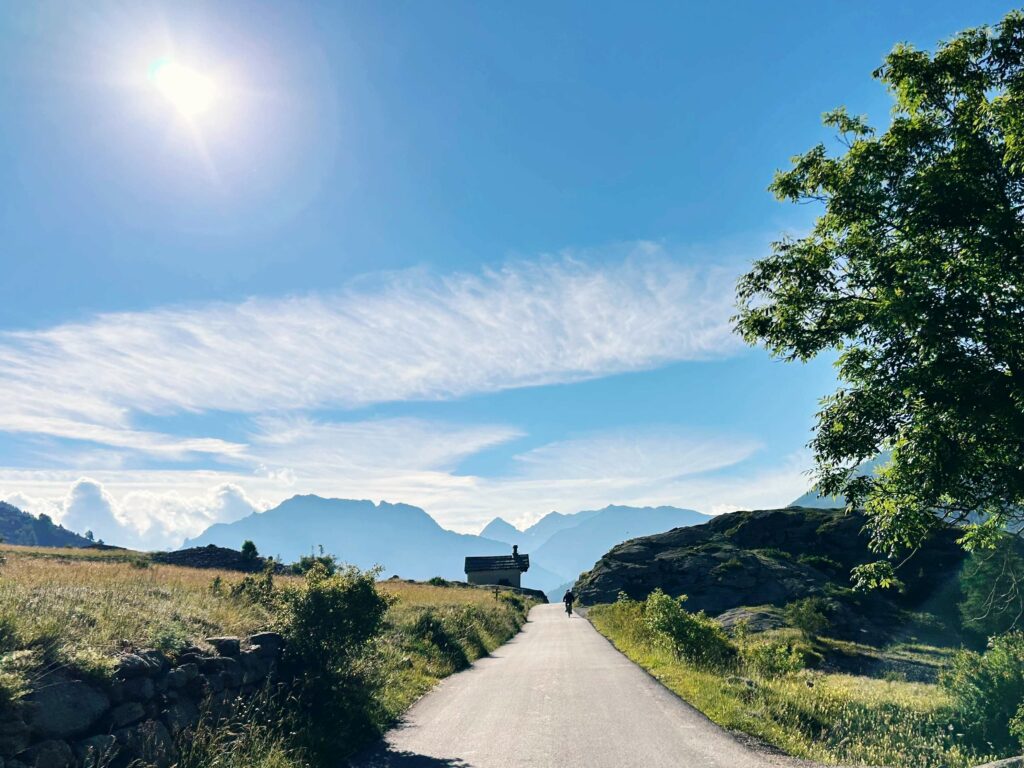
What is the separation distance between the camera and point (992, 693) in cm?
1480

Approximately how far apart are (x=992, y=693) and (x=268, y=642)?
18817 millimetres

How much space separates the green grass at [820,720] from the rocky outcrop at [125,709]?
9.94 m

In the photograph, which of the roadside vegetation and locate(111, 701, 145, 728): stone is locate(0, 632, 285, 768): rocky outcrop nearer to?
locate(111, 701, 145, 728): stone

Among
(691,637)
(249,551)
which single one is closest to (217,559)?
(249,551)

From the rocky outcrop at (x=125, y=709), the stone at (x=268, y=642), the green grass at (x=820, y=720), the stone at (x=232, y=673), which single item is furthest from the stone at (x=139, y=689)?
the green grass at (x=820, y=720)

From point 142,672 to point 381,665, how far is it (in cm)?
897

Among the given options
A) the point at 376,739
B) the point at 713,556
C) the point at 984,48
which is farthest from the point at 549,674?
the point at 713,556

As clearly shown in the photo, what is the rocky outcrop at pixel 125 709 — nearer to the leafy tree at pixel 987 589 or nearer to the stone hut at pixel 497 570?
the leafy tree at pixel 987 589

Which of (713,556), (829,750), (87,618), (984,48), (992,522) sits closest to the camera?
(87,618)

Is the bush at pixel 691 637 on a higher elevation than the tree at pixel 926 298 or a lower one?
lower

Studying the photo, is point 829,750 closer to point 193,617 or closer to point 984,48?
point 193,617

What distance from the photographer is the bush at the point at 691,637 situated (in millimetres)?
18148

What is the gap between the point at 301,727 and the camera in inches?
408

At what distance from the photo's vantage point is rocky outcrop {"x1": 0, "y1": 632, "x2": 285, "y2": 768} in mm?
6355
